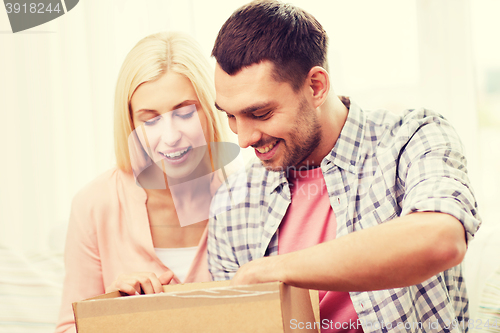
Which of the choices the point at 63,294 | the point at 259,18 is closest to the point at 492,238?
the point at 259,18

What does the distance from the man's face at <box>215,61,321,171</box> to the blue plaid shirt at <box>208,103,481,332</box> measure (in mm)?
76

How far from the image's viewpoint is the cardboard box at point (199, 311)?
1.78 ft

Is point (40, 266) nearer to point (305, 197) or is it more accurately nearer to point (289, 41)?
point (305, 197)

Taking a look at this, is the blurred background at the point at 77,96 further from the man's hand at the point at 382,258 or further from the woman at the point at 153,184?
the man's hand at the point at 382,258

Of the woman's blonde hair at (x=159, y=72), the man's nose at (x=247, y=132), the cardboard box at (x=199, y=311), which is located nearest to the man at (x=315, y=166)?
the man's nose at (x=247, y=132)

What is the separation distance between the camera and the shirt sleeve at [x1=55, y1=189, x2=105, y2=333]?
108 cm

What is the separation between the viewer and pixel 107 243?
3.65 ft

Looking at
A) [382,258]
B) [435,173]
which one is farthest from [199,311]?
[435,173]

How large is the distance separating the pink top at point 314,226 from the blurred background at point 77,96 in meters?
0.38

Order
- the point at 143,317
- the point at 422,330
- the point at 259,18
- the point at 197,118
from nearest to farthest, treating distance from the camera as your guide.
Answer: the point at 143,317, the point at 422,330, the point at 259,18, the point at 197,118

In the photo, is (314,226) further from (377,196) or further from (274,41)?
(274,41)

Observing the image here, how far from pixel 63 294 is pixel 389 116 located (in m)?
0.96

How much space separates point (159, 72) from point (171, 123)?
14cm

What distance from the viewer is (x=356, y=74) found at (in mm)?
1316
